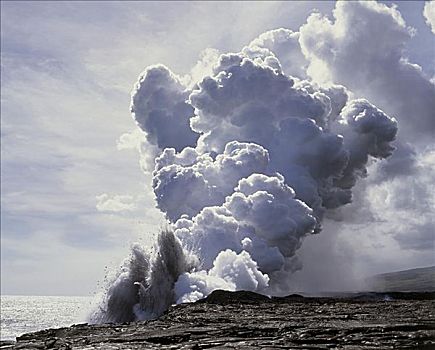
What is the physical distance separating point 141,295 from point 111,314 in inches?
165

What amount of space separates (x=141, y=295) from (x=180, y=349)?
43867mm

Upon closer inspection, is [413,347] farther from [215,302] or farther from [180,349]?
[215,302]

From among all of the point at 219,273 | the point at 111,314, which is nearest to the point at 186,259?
the point at 219,273

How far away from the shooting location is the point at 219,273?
69.9 meters

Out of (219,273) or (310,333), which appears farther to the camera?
(219,273)

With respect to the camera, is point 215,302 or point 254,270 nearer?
point 215,302

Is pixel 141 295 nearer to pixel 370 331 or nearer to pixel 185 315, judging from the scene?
pixel 185 315

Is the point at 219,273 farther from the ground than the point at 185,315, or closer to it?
farther from the ground

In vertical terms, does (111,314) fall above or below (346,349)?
above

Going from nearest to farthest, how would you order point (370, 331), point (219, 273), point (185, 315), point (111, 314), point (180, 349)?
point (180, 349) → point (370, 331) → point (185, 315) → point (111, 314) → point (219, 273)

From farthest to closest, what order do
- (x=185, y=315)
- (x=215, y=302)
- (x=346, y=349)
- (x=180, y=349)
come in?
(x=215, y=302), (x=185, y=315), (x=180, y=349), (x=346, y=349)

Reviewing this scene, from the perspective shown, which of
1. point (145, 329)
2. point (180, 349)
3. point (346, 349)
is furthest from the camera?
point (145, 329)

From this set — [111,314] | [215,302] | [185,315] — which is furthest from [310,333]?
[111,314]

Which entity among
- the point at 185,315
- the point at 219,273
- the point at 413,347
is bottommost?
the point at 413,347
